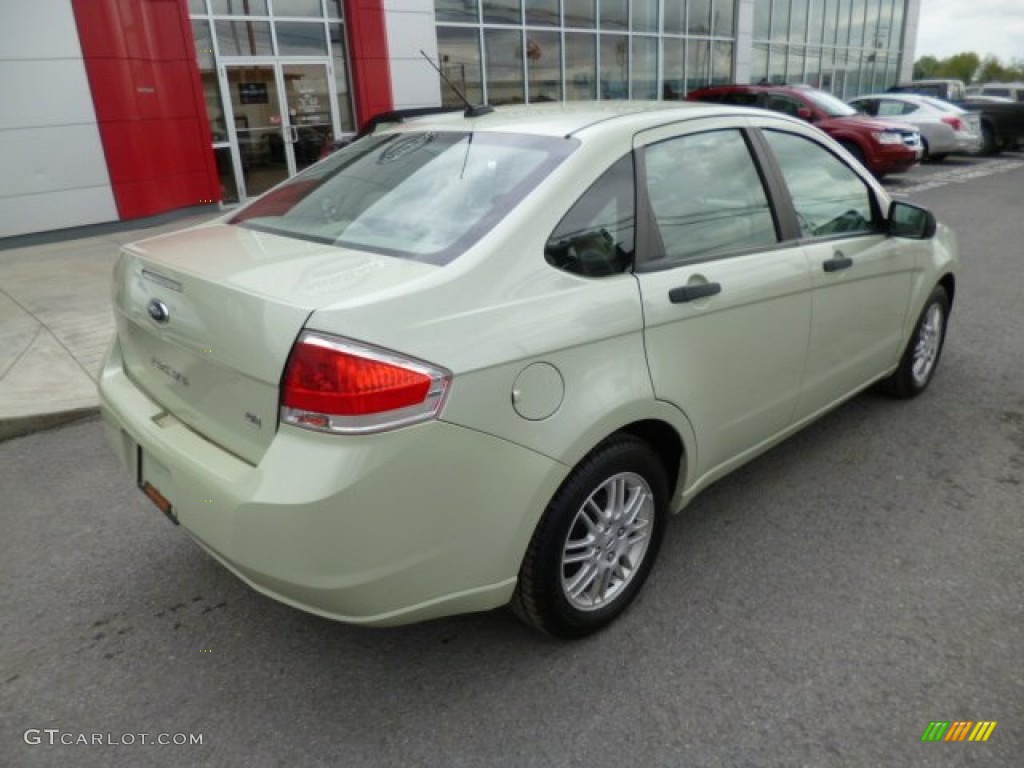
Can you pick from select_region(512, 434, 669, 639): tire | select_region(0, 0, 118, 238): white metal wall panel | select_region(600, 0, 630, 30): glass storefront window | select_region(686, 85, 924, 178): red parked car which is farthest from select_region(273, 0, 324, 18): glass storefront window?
select_region(512, 434, 669, 639): tire

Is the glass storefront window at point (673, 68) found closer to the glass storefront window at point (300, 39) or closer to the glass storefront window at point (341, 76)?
the glass storefront window at point (341, 76)

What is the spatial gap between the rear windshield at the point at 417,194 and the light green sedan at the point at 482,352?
0.01m

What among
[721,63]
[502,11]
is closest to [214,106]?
[502,11]

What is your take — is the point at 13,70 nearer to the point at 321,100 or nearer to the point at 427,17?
the point at 321,100

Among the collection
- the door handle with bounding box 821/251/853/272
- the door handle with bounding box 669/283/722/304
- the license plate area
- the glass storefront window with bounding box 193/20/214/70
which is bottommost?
the license plate area

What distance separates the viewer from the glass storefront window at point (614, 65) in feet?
59.5

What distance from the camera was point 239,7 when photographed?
1196 cm

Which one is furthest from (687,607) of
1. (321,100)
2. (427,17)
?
(427,17)

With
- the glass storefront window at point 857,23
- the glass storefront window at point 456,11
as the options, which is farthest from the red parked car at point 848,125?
the glass storefront window at point 857,23

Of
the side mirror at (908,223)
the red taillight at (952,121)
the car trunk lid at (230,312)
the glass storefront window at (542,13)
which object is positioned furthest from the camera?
the red taillight at (952,121)

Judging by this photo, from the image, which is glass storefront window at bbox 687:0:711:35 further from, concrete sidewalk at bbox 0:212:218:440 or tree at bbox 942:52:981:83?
tree at bbox 942:52:981:83

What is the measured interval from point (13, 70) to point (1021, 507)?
11295 mm

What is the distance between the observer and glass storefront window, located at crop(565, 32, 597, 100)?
17250 millimetres

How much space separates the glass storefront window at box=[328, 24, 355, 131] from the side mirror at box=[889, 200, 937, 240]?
448 inches
